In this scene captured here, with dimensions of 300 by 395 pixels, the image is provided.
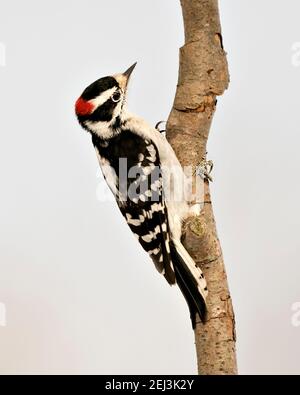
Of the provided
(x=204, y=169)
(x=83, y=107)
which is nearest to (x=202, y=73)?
(x=204, y=169)

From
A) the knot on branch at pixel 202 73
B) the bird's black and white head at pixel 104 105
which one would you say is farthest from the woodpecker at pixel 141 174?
the knot on branch at pixel 202 73

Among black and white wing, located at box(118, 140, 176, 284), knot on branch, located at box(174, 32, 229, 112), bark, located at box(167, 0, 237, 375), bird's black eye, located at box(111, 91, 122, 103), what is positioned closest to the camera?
bark, located at box(167, 0, 237, 375)

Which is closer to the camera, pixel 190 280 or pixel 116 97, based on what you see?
pixel 190 280

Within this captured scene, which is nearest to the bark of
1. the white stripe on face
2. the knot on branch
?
the knot on branch

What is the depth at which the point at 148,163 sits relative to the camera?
7.50 feet

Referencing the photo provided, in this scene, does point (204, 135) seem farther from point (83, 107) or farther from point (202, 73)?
point (83, 107)

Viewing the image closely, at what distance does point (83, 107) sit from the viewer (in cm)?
231

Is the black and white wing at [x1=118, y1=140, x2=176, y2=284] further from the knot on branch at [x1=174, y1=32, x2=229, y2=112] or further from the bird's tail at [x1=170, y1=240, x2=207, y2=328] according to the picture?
the knot on branch at [x1=174, y1=32, x2=229, y2=112]

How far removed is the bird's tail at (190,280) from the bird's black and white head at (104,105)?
0.63 m

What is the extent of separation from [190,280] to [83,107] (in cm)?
88

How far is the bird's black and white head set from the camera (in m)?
2.25

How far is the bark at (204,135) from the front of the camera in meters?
1.94
